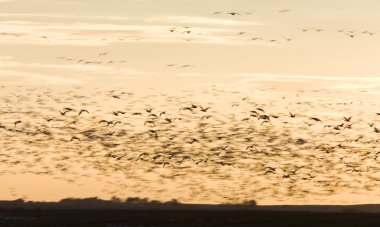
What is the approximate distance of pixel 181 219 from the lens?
85938 millimetres

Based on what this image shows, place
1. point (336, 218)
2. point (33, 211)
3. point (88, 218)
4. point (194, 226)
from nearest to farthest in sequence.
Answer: point (194, 226), point (336, 218), point (88, 218), point (33, 211)

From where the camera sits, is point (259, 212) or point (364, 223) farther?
point (259, 212)

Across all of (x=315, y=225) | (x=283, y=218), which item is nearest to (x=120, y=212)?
(x=283, y=218)

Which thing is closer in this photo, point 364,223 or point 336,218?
point 364,223

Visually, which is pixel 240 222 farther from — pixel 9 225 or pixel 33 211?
pixel 33 211

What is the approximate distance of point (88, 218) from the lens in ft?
302

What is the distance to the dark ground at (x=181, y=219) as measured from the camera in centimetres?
7900

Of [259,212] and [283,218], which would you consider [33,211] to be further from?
[283,218]

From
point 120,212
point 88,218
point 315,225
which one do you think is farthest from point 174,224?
point 120,212

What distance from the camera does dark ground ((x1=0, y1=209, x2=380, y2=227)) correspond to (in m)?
79.0

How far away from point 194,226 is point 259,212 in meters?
21.7

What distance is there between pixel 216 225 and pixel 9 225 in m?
13.8

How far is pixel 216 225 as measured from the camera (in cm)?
7712

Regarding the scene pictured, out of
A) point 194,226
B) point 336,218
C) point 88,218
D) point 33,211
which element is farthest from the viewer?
point 33,211
